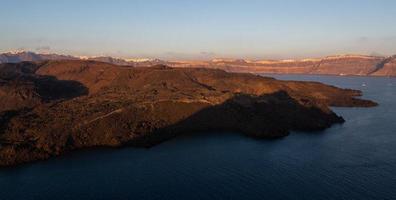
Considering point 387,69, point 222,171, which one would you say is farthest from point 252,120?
point 387,69

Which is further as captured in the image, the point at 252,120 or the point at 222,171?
A: the point at 252,120

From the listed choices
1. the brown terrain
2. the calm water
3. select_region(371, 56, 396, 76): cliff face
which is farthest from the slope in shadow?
select_region(371, 56, 396, 76): cliff face

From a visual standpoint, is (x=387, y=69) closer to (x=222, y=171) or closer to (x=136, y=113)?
(x=136, y=113)

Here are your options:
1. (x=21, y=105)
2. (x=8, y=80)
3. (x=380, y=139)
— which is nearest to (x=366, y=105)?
(x=380, y=139)

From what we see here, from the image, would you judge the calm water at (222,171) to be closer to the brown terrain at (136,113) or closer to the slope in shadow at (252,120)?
the slope in shadow at (252,120)

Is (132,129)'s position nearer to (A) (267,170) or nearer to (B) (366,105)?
(A) (267,170)
